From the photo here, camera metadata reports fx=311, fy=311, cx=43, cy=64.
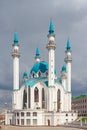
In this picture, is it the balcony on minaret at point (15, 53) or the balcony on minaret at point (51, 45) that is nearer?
the balcony on minaret at point (51, 45)

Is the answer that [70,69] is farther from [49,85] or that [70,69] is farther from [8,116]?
[8,116]

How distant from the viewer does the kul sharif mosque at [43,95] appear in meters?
78.9

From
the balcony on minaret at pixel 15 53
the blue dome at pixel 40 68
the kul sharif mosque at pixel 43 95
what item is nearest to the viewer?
the kul sharif mosque at pixel 43 95

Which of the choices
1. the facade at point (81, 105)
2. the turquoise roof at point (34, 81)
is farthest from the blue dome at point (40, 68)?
the facade at point (81, 105)

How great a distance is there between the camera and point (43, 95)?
276 ft

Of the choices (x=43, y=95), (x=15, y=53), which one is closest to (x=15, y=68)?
(x=15, y=53)

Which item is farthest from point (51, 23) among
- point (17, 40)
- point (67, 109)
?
point (67, 109)

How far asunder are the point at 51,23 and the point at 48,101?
2104 centimetres

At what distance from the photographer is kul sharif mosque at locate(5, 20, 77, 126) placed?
259ft

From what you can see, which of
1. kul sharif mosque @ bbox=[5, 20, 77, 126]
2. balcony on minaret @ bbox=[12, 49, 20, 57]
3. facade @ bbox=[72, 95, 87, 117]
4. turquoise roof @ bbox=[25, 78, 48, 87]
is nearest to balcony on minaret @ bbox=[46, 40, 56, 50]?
kul sharif mosque @ bbox=[5, 20, 77, 126]

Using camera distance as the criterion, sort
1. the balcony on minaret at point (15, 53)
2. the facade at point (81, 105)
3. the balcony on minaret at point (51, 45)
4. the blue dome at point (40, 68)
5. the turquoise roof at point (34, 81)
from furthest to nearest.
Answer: the facade at point (81, 105)
the blue dome at point (40, 68)
the balcony on minaret at point (15, 53)
the turquoise roof at point (34, 81)
the balcony on minaret at point (51, 45)

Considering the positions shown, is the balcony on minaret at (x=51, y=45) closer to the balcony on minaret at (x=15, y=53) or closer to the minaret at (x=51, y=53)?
the minaret at (x=51, y=53)

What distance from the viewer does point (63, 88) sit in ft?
287

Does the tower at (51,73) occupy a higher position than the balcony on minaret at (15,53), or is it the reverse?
the balcony on minaret at (15,53)
